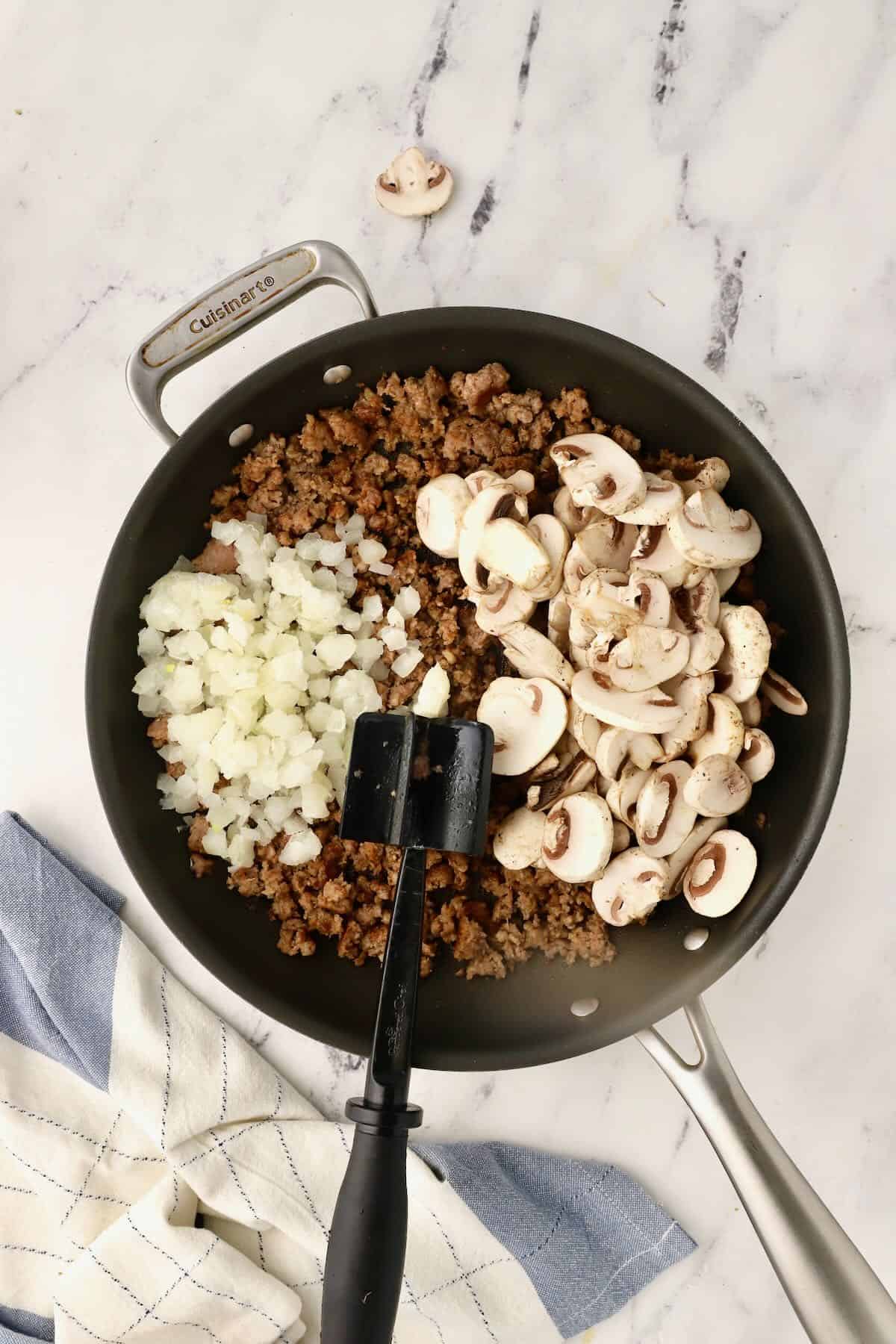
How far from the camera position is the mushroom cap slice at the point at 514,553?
3.84 feet

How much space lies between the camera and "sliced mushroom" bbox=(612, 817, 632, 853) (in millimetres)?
1210

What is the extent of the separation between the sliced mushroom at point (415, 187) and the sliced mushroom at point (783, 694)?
0.74 metres

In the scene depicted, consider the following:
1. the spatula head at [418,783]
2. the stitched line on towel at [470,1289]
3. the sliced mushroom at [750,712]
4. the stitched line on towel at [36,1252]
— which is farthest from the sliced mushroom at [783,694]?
the stitched line on towel at [36,1252]

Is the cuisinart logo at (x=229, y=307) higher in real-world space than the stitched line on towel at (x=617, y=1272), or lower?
higher

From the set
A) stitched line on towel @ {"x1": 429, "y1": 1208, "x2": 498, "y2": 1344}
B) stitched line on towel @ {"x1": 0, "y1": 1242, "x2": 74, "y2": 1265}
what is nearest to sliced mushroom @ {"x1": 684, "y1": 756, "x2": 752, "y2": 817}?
stitched line on towel @ {"x1": 429, "y1": 1208, "x2": 498, "y2": 1344}

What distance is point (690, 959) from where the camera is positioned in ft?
4.05

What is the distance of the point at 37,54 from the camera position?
1.42 m

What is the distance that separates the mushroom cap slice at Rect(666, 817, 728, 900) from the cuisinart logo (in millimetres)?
A: 789

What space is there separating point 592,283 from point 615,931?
83cm

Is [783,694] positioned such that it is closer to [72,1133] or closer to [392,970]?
[392,970]

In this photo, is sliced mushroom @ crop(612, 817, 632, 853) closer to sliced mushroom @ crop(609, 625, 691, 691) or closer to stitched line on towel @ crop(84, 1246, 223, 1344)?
sliced mushroom @ crop(609, 625, 691, 691)

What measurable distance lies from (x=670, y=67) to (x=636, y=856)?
1022 millimetres

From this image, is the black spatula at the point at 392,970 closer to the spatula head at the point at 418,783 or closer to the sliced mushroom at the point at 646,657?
the spatula head at the point at 418,783

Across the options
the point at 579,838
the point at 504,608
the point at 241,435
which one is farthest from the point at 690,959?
the point at 241,435
